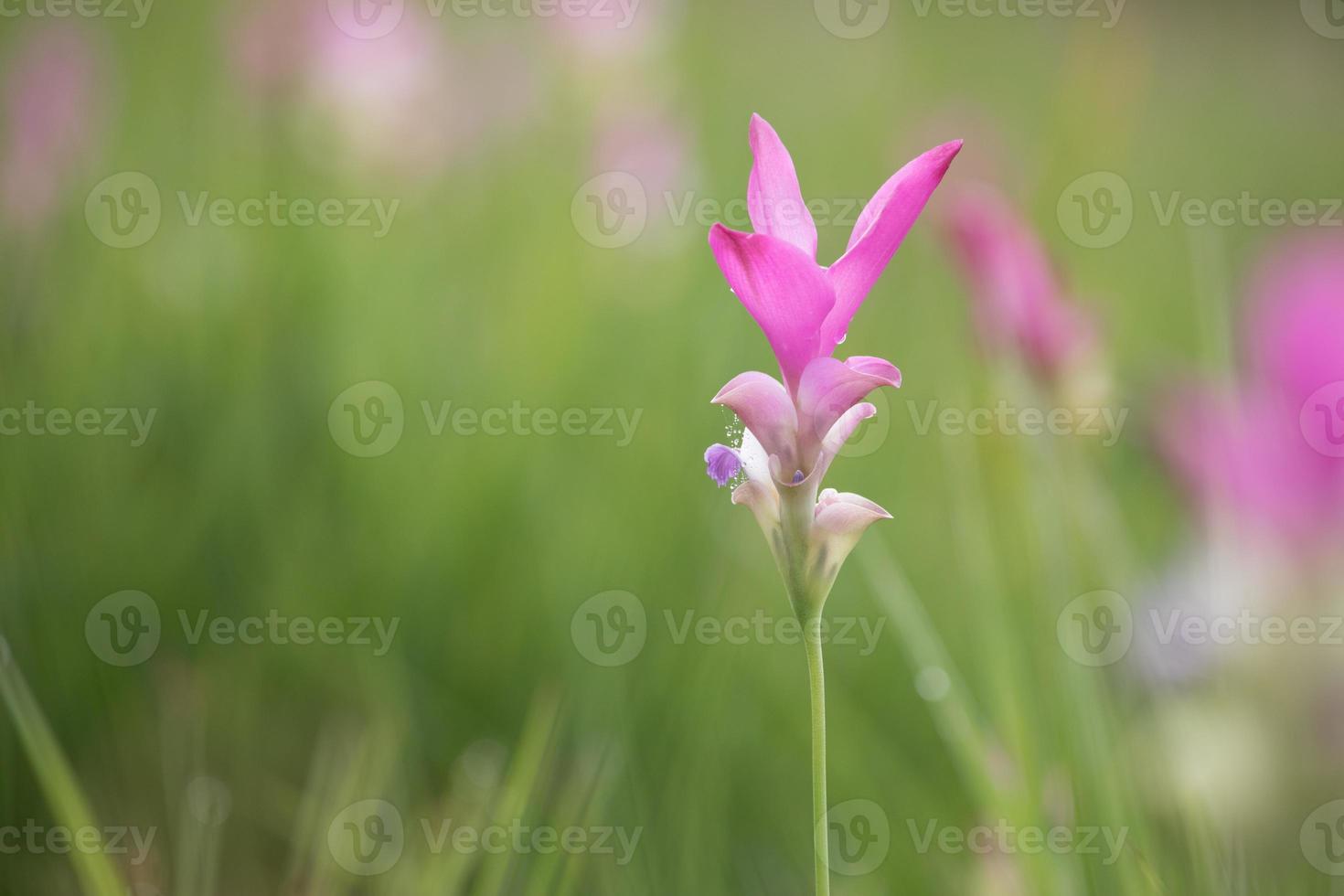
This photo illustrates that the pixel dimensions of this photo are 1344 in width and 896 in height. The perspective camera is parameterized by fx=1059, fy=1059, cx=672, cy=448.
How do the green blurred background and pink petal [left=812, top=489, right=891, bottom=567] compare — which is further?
→ the green blurred background

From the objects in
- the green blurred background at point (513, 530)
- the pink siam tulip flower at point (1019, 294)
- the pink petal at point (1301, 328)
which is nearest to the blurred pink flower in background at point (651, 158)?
the green blurred background at point (513, 530)

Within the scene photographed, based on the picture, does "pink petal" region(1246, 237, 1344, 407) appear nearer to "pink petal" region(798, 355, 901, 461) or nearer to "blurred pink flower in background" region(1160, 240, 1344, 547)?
"blurred pink flower in background" region(1160, 240, 1344, 547)

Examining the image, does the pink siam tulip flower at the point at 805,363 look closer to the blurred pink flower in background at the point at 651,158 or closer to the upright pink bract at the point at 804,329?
the upright pink bract at the point at 804,329

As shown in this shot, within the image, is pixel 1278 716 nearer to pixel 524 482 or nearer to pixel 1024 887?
pixel 1024 887

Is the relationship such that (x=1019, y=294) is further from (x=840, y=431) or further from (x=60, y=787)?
(x=60, y=787)

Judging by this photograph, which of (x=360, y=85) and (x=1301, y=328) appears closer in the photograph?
(x=1301, y=328)

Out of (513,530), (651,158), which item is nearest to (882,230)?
(513,530)

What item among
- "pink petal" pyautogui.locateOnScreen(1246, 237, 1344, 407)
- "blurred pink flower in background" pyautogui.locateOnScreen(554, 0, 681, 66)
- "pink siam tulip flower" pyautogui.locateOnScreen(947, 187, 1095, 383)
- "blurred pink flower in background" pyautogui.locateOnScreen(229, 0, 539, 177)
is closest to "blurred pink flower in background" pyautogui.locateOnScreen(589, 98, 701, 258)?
"blurred pink flower in background" pyautogui.locateOnScreen(554, 0, 681, 66)
